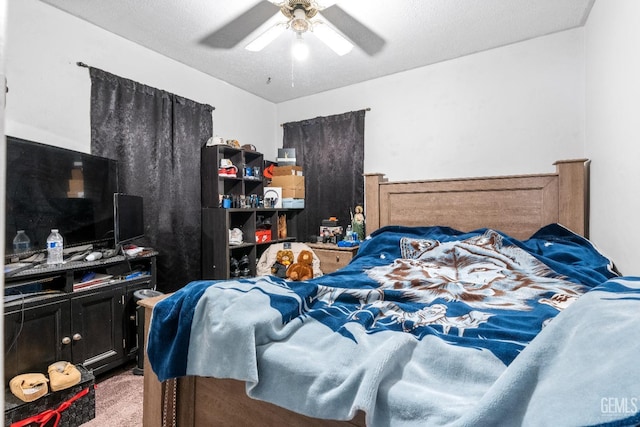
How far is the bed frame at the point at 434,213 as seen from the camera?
102 cm

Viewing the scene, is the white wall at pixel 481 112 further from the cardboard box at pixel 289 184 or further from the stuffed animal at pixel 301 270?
the stuffed animal at pixel 301 270

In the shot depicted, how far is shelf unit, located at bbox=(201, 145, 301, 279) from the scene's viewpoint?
320cm

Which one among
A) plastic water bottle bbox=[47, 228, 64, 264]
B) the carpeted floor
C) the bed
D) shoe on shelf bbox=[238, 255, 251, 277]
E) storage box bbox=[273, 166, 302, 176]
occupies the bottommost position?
the carpeted floor

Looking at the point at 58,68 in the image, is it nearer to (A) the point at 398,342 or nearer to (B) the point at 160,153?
(B) the point at 160,153

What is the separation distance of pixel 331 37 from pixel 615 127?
1.81m

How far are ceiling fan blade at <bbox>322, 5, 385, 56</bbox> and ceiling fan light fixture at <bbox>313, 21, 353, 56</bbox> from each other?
0.31m

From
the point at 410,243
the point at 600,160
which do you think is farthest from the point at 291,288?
the point at 600,160

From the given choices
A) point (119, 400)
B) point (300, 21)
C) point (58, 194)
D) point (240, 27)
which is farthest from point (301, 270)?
point (240, 27)

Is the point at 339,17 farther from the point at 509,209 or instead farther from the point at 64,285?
the point at 64,285

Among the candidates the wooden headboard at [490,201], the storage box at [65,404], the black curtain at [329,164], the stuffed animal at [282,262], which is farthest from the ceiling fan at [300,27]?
the storage box at [65,404]

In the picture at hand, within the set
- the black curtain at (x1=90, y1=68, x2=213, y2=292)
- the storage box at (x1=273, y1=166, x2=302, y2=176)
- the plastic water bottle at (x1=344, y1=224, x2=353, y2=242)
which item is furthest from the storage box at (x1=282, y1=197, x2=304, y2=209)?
the black curtain at (x1=90, y1=68, x2=213, y2=292)

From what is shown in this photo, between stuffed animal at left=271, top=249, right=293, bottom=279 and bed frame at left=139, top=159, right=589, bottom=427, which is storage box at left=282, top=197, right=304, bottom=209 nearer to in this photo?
stuffed animal at left=271, top=249, right=293, bottom=279

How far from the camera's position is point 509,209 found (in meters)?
2.71

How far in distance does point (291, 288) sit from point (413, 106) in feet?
9.26
